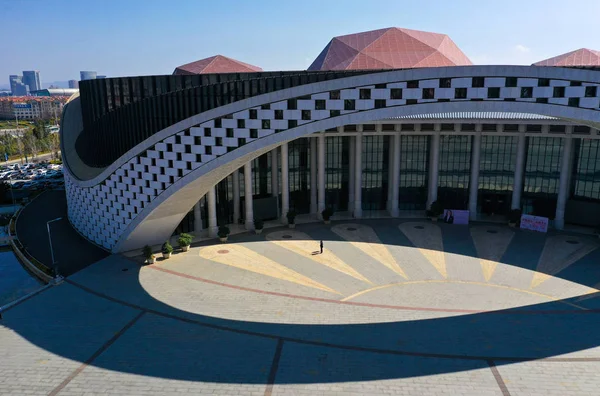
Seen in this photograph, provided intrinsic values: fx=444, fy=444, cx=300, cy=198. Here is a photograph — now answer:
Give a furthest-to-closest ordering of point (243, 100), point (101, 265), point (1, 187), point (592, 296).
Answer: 1. point (1, 187)
2. point (101, 265)
3. point (243, 100)
4. point (592, 296)

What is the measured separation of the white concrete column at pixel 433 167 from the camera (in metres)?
51.0

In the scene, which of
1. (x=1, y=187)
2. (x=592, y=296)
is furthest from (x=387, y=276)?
(x=1, y=187)

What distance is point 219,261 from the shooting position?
127ft

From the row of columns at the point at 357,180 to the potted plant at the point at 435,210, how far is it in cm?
164

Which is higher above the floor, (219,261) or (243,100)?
(243,100)

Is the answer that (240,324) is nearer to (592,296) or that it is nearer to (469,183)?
(592,296)

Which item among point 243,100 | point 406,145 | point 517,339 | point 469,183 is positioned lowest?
point 517,339

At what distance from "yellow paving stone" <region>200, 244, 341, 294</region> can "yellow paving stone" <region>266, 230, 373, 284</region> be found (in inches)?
129

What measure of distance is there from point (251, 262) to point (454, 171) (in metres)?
28.3

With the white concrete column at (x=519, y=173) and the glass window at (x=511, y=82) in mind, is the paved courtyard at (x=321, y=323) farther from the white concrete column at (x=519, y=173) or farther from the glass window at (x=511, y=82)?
the glass window at (x=511, y=82)

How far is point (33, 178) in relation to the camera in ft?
286

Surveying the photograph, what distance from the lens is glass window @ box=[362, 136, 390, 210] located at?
176 ft

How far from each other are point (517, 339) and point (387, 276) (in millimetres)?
11319

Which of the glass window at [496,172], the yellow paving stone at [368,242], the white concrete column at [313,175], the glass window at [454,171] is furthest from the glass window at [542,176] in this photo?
the white concrete column at [313,175]
